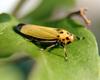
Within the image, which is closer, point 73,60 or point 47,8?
point 73,60

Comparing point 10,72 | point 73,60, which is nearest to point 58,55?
point 73,60

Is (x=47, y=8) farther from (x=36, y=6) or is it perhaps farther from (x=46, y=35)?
(x=46, y=35)

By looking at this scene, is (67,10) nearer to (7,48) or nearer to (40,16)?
(40,16)

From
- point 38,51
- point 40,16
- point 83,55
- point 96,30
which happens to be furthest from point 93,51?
point 96,30

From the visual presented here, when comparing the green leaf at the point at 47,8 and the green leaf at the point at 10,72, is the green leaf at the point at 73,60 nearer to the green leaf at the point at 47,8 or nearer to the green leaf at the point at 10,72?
the green leaf at the point at 10,72

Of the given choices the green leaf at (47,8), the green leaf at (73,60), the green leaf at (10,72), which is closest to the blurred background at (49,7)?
the green leaf at (47,8)

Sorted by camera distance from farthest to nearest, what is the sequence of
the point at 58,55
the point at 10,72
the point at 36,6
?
the point at 36,6
the point at 58,55
the point at 10,72
